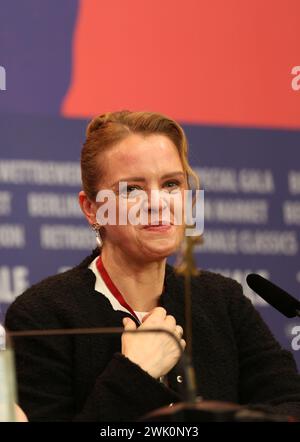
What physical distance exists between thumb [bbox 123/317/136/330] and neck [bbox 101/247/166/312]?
0.10 metres

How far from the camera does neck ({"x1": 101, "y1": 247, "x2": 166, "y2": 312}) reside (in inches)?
81.9

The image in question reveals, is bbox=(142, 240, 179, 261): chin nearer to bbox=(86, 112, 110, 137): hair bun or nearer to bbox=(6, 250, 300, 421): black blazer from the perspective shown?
bbox=(6, 250, 300, 421): black blazer

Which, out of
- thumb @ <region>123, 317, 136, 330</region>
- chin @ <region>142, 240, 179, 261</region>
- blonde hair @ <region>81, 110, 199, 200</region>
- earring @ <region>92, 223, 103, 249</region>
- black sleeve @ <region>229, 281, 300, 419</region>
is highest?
blonde hair @ <region>81, 110, 199, 200</region>

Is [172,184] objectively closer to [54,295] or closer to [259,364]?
[54,295]

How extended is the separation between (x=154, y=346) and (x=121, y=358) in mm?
86

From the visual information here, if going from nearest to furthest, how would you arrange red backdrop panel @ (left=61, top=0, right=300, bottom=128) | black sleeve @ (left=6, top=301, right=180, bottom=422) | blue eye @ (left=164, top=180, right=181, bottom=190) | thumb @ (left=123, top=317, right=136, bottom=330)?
black sleeve @ (left=6, top=301, right=180, bottom=422), thumb @ (left=123, top=317, right=136, bottom=330), blue eye @ (left=164, top=180, right=181, bottom=190), red backdrop panel @ (left=61, top=0, right=300, bottom=128)

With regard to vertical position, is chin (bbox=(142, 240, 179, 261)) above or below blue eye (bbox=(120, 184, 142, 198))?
below

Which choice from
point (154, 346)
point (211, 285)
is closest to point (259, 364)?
point (211, 285)

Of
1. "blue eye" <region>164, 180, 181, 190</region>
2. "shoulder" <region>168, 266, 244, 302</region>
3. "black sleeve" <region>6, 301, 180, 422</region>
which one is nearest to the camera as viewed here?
"black sleeve" <region>6, 301, 180, 422</region>

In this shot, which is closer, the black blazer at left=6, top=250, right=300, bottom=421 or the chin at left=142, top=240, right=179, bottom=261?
the black blazer at left=6, top=250, right=300, bottom=421

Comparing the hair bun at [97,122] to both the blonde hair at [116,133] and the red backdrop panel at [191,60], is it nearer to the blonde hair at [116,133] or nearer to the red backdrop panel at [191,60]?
the blonde hair at [116,133]

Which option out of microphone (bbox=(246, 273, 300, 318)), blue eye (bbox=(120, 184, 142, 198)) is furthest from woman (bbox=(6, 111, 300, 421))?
microphone (bbox=(246, 273, 300, 318))

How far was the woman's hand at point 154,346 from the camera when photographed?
6.20ft

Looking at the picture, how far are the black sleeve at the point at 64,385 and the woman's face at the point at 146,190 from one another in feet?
0.83
